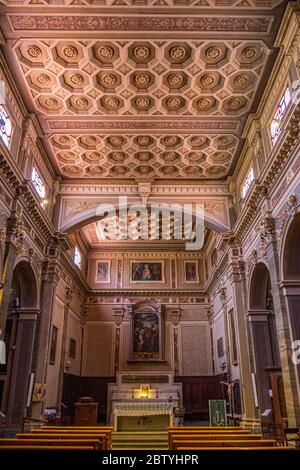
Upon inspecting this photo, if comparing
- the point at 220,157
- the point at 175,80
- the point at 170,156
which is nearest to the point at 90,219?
the point at 170,156

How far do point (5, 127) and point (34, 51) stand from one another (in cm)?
222

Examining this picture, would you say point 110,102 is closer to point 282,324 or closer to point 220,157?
point 220,157

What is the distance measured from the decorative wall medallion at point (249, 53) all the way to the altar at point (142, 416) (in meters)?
13.0

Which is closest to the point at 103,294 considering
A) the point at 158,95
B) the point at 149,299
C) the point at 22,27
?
the point at 149,299

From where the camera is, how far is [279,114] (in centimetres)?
1052

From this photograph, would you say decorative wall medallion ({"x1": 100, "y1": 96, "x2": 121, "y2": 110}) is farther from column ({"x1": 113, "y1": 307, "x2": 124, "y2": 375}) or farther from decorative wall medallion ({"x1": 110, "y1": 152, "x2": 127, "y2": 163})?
column ({"x1": 113, "y1": 307, "x2": 124, "y2": 375})

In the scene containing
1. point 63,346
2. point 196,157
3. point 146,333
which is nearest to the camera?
point 196,157

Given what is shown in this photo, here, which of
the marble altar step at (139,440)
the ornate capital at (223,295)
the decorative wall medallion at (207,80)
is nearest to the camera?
the decorative wall medallion at (207,80)

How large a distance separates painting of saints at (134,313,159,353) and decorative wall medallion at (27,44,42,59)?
15.8m

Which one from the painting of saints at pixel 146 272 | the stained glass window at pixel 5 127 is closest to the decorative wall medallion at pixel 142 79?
the stained glass window at pixel 5 127

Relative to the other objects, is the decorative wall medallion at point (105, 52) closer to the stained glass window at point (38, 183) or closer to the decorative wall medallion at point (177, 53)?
the decorative wall medallion at point (177, 53)

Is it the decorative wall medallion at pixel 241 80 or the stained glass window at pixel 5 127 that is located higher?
the decorative wall medallion at pixel 241 80

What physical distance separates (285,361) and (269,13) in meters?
8.51

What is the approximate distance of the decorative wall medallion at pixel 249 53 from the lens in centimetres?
993
